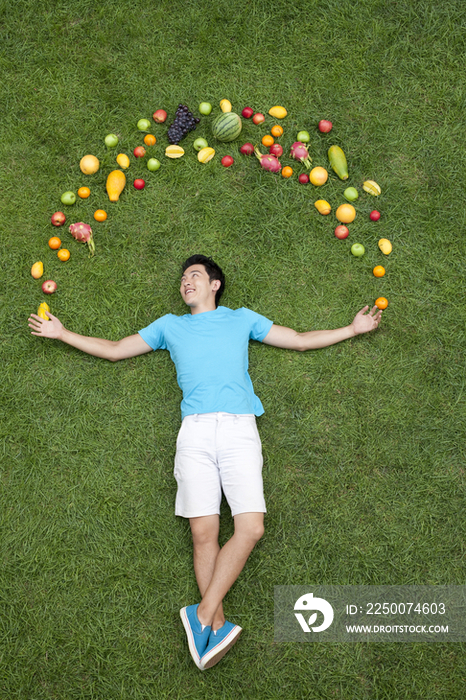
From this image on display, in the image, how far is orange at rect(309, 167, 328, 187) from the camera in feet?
14.1

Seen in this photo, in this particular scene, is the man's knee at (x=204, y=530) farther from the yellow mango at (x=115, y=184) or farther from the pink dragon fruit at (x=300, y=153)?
the pink dragon fruit at (x=300, y=153)

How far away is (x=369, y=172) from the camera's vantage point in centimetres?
443

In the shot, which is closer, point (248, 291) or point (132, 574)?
point (132, 574)

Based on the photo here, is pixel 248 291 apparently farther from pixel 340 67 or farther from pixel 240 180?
pixel 340 67

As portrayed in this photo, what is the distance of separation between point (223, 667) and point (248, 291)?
2938mm

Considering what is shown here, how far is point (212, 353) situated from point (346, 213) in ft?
5.74

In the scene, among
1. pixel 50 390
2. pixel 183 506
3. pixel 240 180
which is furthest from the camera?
pixel 240 180

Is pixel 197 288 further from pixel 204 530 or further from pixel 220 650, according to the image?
pixel 220 650

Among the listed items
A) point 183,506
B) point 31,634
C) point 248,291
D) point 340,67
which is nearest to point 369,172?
point 340,67

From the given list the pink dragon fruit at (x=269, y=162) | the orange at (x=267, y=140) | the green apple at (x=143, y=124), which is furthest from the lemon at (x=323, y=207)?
the green apple at (x=143, y=124)

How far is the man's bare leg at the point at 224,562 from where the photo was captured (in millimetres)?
3422

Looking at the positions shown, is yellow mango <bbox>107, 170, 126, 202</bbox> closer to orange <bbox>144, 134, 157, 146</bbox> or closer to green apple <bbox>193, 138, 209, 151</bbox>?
orange <bbox>144, 134, 157, 146</bbox>

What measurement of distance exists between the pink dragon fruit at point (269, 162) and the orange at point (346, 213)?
67 cm

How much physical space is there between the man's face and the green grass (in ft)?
0.90
